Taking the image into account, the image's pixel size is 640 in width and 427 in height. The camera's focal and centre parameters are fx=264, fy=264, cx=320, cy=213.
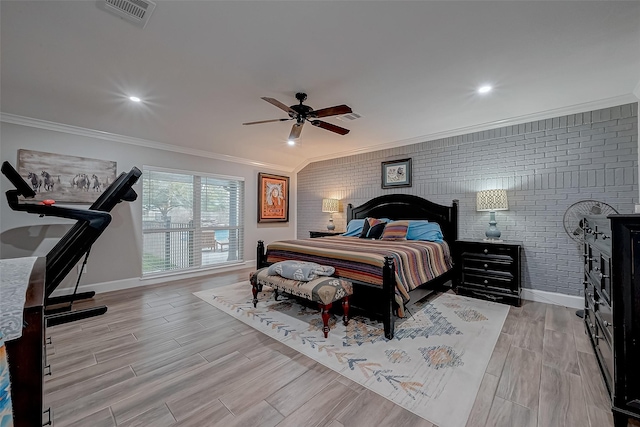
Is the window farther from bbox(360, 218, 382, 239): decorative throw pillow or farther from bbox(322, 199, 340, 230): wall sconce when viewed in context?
bbox(360, 218, 382, 239): decorative throw pillow

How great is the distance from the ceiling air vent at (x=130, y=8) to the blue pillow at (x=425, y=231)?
13.1ft

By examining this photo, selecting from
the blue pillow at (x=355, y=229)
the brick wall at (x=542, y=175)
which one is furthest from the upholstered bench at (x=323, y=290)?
the brick wall at (x=542, y=175)

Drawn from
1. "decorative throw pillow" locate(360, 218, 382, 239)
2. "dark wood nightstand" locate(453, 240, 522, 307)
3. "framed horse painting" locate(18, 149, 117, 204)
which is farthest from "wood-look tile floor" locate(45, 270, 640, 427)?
"decorative throw pillow" locate(360, 218, 382, 239)

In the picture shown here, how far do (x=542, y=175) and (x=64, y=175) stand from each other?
6.70 meters

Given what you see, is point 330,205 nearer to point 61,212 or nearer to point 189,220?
point 189,220

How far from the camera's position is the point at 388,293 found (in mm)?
2482

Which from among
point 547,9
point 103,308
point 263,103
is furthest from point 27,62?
point 547,9

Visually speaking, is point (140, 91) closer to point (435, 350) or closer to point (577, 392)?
point (435, 350)

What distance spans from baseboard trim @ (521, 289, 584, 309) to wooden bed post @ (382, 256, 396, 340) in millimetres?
2525

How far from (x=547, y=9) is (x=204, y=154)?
5.16 meters

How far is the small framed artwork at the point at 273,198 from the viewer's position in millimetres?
6219

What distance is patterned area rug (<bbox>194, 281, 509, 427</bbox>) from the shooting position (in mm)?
1763

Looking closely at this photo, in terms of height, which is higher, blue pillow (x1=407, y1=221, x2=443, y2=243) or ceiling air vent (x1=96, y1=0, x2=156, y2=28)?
ceiling air vent (x1=96, y1=0, x2=156, y2=28)

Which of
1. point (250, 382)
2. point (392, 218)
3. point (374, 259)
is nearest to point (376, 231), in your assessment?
point (392, 218)
